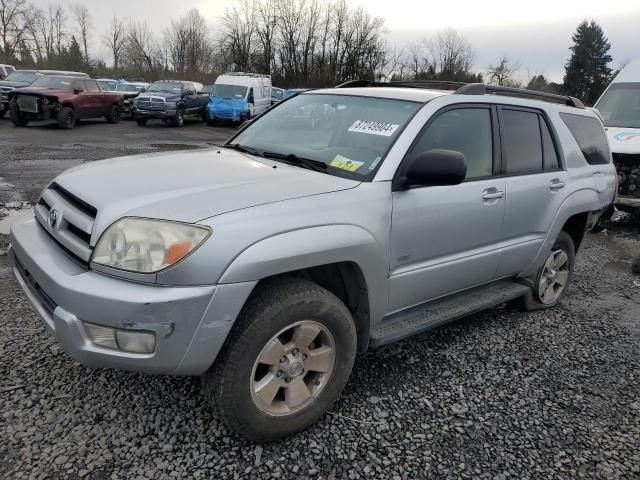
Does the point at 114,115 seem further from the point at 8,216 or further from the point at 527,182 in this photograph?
the point at 527,182

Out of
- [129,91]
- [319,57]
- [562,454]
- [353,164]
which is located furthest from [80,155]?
[319,57]

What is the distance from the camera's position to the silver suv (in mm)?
2088

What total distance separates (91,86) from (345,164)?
1830 centimetres

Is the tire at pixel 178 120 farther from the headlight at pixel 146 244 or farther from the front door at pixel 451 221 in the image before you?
the headlight at pixel 146 244

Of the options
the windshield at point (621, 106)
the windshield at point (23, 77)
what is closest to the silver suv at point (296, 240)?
the windshield at point (621, 106)

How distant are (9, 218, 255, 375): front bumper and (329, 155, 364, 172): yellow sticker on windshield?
39.8 inches

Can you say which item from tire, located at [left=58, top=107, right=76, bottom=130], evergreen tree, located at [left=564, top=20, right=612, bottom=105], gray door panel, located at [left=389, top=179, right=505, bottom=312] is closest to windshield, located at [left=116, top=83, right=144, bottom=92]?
tire, located at [left=58, top=107, right=76, bottom=130]

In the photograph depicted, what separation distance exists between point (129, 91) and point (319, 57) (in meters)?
31.2

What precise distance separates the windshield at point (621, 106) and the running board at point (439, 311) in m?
6.10

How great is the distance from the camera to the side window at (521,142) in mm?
3570

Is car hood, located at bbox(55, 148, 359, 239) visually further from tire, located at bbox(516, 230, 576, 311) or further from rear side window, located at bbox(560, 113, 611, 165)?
rear side window, located at bbox(560, 113, 611, 165)

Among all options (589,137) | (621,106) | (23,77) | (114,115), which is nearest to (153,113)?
(114,115)

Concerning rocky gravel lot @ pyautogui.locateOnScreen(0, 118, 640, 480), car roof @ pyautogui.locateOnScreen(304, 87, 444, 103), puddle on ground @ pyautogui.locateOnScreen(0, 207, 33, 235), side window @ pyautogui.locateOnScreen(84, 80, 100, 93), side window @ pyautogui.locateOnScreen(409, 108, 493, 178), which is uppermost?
side window @ pyautogui.locateOnScreen(84, 80, 100, 93)

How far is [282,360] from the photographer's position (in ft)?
7.94
